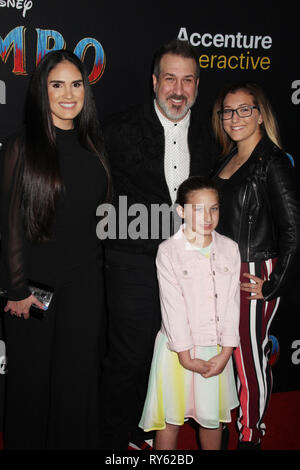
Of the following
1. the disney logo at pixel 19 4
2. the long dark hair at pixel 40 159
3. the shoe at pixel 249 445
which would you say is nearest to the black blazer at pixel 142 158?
the long dark hair at pixel 40 159

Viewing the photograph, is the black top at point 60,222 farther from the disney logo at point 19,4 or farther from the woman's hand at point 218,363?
the disney logo at point 19,4

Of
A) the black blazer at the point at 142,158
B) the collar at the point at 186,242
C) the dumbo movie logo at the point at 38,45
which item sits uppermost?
the dumbo movie logo at the point at 38,45

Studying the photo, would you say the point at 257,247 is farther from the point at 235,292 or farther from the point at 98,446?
the point at 98,446

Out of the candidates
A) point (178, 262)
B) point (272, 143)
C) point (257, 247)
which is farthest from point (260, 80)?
point (178, 262)

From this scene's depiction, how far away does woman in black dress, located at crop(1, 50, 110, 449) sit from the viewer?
2.02m

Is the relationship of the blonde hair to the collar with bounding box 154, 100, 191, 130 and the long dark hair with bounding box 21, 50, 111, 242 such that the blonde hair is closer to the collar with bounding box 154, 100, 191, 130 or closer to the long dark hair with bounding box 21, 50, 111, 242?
the collar with bounding box 154, 100, 191, 130

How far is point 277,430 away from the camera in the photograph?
2.92 metres

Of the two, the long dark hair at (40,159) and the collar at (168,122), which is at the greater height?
the collar at (168,122)

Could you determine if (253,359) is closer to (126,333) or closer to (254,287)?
(254,287)

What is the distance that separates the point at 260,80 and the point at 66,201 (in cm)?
172

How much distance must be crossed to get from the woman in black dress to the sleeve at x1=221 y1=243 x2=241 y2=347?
626 mm

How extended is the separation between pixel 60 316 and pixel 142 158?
91 cm

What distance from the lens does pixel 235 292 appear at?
2197mm

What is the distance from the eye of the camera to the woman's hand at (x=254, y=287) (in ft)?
7.56
